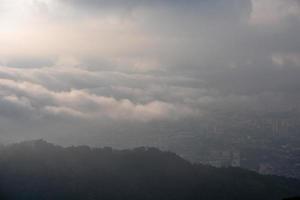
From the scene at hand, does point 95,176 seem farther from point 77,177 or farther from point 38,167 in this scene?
point 38,167

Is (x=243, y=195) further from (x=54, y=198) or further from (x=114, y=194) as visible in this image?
(x=54, y=198)

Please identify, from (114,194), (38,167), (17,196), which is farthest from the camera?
(38,167)

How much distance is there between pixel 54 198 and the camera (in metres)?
177

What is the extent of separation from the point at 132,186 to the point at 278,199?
53.0 metres

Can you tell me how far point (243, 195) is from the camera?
19950 cm

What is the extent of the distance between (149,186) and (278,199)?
46.8 m

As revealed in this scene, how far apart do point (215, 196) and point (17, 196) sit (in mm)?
68327

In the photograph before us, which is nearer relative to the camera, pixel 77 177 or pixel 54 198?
pixel 54 198

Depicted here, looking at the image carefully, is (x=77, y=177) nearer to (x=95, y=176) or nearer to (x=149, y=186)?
(x=95, y=176)

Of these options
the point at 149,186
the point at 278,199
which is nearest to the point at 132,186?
the point at 149,186

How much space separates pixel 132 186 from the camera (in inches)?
7672

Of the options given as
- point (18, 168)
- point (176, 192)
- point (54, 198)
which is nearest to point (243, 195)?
point (176, 192)

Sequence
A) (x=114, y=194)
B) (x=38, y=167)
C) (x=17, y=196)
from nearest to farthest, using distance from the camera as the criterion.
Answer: (x=17, y=196) → (x=114, y=194) → (x=38, y=167)

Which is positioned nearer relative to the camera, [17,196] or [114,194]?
[17,196]
